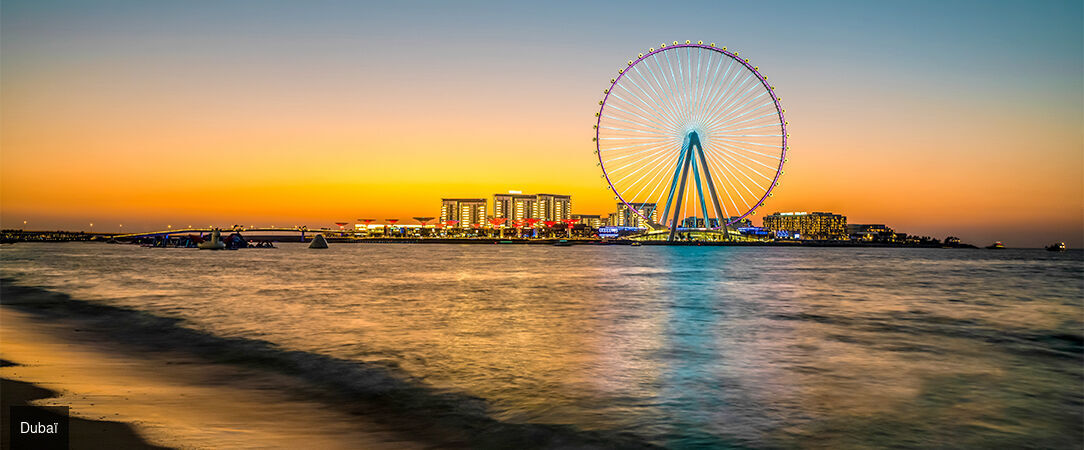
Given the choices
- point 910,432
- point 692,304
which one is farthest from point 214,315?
point 910,432

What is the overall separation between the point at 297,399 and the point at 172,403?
207cm

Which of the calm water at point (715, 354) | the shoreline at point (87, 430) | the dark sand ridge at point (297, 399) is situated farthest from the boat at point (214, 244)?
the shoreline at point (87, 430)

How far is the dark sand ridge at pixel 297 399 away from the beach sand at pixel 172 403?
0.03 metres

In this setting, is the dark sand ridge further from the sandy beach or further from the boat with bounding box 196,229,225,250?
the boat with bounding box 196,229,225,250

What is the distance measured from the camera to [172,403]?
11.0 meters

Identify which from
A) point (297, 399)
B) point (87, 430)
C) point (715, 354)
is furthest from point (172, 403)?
point (715, 354)

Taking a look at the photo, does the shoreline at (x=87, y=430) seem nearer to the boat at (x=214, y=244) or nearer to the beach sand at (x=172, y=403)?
the beach sand at (x=172, y=403)

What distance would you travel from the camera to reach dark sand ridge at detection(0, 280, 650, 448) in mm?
9539

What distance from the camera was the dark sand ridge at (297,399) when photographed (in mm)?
9539

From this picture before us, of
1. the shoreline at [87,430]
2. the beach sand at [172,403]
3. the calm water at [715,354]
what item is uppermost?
the shoreline at [87,430]

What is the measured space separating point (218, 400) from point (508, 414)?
5.22m

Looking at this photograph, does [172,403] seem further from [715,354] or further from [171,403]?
[715,354]

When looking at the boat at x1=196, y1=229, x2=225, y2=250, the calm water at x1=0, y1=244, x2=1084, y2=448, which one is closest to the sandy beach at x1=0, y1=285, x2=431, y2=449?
the calm water at x1=0, y1=244, x2=1084, y2=448

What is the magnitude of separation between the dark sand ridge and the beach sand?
1.2 inches
